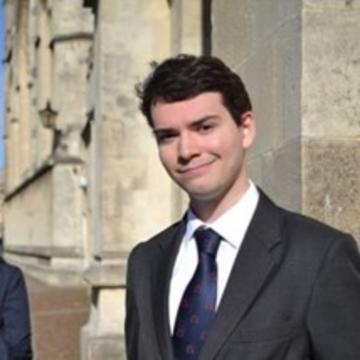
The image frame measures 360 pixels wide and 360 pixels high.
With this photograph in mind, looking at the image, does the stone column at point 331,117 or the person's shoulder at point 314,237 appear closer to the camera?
the person's shoulder at point 314,237

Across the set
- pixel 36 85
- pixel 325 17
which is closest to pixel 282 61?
pixel 325 17

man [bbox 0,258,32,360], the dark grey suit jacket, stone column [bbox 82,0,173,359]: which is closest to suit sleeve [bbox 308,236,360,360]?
the dark grey suit jacket

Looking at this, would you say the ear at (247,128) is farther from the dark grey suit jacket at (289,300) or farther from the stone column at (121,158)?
the stone column at (121,158)

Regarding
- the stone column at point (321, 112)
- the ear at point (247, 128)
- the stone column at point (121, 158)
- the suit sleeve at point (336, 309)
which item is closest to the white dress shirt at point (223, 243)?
the ear at point (247, 128)

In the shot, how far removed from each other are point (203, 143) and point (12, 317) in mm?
2434

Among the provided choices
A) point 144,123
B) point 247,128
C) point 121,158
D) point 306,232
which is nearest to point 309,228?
point 306,232

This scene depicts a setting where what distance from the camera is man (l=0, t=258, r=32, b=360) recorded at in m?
3.99

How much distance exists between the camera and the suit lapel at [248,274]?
5.74ft

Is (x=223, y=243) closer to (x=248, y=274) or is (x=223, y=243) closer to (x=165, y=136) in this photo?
(x=248, y=274)

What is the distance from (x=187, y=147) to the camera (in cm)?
183

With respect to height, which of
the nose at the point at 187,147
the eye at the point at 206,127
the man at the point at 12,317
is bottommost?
the man at the point at 12,317

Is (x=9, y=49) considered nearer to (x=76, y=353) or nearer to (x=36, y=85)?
(x=36, y=85)

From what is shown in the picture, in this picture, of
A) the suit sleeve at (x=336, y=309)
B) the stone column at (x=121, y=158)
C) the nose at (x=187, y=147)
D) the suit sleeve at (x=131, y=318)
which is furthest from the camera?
the stone column at (x=121, y=158)

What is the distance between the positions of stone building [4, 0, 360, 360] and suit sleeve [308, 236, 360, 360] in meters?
1.75
